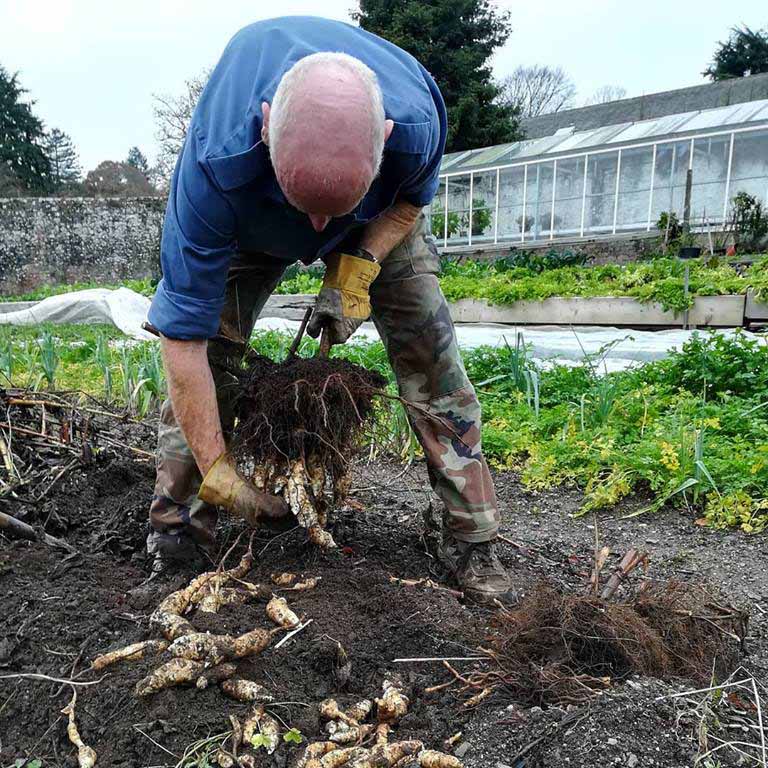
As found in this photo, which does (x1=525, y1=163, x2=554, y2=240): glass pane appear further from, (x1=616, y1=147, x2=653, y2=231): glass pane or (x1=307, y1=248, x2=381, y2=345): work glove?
(x1=307, y1=248, x2=381, y2=345): work glove

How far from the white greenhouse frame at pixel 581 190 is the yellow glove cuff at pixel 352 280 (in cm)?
1247

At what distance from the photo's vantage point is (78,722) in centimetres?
139

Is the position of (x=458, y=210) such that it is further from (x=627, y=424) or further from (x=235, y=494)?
(x=235, y=494)

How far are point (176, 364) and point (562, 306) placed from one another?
649cm

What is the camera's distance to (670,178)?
1342 centimetres

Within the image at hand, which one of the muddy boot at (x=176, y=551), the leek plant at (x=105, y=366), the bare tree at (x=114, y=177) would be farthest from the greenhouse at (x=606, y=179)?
the bare tree at (x=114, y=177)

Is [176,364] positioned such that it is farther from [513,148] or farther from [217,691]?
[513,148]

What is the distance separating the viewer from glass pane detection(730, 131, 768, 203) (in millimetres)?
12312

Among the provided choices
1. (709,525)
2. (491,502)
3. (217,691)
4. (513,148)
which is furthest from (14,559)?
(513,148)

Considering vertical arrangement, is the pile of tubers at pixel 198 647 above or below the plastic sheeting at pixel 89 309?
above

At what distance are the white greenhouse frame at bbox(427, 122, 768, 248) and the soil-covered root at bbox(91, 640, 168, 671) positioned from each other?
43.8 ft

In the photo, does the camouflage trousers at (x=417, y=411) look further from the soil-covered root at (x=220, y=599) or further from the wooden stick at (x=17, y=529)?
the soil-covered root at (x=220, y=599)

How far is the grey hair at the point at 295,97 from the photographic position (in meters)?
1.37

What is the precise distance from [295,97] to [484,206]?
1524 cm
